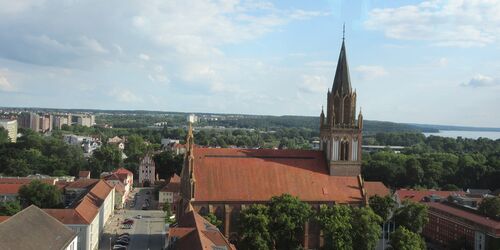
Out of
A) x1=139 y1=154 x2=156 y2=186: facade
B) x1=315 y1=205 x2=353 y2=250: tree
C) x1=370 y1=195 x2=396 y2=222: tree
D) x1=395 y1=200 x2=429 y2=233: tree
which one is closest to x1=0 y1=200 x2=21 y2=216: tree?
x1=315 y1=205 x2=353 y2=250: tree

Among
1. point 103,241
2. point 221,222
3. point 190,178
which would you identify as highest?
point 190,178

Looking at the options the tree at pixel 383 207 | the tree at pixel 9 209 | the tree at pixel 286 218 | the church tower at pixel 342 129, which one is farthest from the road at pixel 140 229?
the tree at pixel 383 207

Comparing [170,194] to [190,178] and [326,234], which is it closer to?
[190,178]

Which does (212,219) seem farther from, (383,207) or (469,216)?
(469,216)

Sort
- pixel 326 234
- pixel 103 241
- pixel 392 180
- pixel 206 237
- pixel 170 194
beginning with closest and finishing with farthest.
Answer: pixel 206 237 < pixel 326 234 < pixel 103 241 < pixel 170 194 < pixel 392 180

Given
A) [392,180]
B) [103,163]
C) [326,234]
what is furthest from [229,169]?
[103,163]

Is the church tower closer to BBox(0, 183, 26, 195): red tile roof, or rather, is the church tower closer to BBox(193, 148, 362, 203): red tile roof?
BBox(193, 148, 362, 203): red tile roof

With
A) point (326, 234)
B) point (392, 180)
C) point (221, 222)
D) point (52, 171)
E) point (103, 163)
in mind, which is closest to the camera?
point (326, 234)
